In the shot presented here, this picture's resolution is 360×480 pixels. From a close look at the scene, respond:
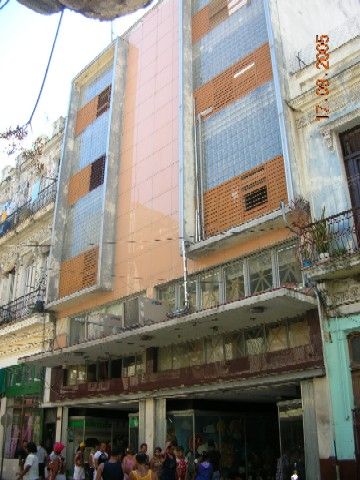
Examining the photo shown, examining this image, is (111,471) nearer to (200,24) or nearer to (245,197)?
(245,197)

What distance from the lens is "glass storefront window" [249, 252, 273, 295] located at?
12245 mm

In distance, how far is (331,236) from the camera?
10734 mm

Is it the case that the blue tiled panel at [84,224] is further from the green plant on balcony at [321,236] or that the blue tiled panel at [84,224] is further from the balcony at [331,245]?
the green plant on balcony at [321,236]

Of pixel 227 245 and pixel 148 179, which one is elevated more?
pixel 148 179

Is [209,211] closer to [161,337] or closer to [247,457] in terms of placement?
[161,337]

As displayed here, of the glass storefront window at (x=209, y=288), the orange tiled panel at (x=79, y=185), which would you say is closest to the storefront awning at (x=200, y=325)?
the glass storefront window at (x=209, y=288)

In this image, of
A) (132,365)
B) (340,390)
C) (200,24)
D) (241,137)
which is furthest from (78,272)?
(340,390)

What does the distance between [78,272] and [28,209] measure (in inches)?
232

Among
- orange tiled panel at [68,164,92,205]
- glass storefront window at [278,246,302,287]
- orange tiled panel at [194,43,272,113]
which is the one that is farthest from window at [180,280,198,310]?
orange tiled panel at [68,164,92,205]

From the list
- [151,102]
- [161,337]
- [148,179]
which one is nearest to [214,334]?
[161,337]

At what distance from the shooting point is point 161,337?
13.3 m

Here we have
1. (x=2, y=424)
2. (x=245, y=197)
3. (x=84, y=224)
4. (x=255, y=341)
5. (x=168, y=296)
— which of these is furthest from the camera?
(x=2, y=424)

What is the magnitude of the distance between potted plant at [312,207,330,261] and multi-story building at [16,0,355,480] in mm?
875

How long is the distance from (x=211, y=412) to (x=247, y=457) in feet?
4.89
